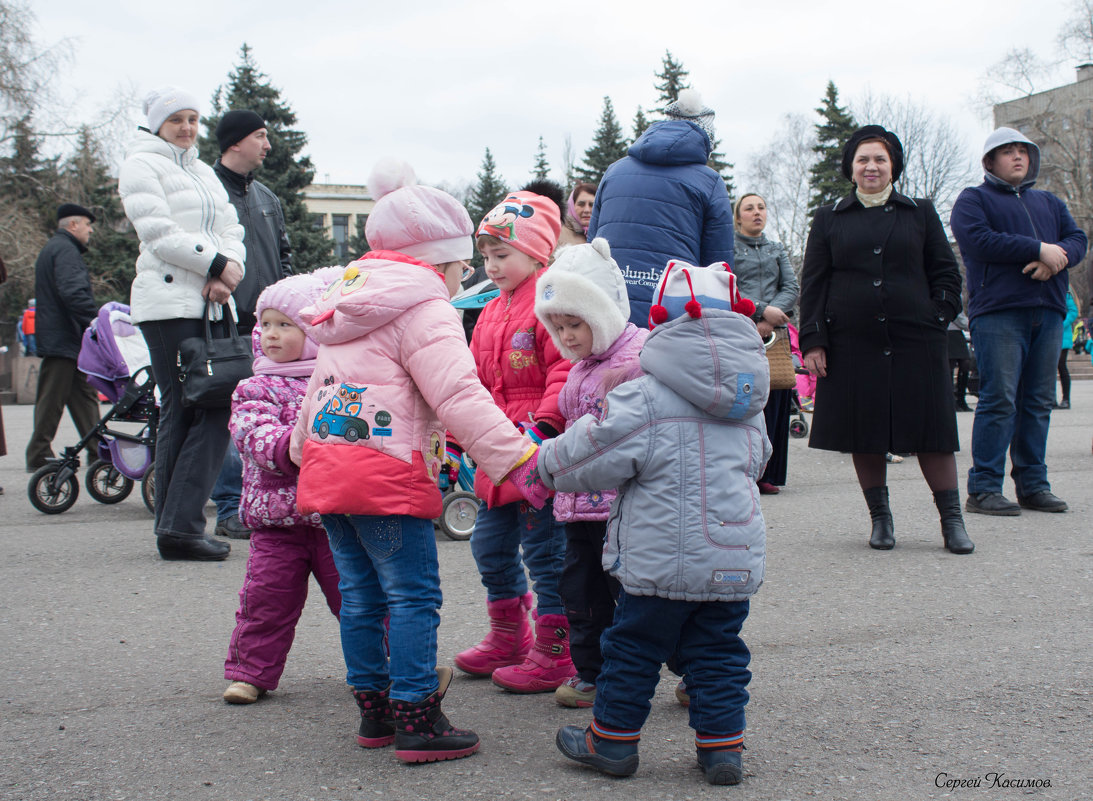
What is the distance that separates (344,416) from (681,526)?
1009mm

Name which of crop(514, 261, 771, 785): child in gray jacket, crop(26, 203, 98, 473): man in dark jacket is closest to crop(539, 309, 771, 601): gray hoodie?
crop(514, 261, 771, 785): child in gray jacket

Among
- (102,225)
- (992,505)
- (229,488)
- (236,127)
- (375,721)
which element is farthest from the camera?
(102,225)

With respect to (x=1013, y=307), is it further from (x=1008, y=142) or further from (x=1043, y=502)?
(x=1043, y=502)

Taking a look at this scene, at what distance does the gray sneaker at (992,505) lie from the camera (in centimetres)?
658

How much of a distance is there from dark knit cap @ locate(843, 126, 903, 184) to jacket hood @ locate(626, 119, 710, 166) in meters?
Result: 1.46

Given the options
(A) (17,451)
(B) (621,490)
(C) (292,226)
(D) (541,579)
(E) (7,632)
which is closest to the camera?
(B) (621,490)

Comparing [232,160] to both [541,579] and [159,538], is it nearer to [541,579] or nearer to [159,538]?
[159,538]

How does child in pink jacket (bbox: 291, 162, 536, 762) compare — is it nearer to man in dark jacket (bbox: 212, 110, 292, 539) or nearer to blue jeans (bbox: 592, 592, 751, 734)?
blue jeans (bbox: 592, 592, 751, 734)

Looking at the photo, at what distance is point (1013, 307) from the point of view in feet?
21.6

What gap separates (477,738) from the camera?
121 inches

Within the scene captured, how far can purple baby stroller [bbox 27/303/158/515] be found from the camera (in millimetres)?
7520

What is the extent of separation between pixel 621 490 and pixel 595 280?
70 cm

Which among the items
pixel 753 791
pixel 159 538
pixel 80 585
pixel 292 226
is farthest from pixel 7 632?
pixel 292 226

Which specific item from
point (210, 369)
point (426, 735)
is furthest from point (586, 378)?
point (210, 369)
